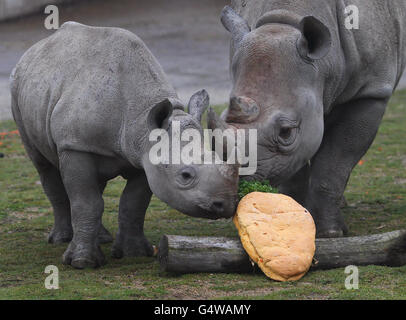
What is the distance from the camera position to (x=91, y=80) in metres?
7.51

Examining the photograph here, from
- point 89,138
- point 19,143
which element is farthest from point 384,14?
point 19,143

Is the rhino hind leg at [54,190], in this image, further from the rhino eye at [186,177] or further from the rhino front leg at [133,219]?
the rhino eye at [186,177]

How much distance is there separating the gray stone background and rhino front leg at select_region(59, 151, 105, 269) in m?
10.2

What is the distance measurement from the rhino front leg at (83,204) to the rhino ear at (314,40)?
1.98m

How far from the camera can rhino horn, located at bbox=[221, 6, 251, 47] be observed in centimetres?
787

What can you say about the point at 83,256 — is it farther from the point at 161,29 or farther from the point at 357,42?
the point at 161,29

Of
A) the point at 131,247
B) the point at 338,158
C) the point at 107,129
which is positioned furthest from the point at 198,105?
the point at 338,158

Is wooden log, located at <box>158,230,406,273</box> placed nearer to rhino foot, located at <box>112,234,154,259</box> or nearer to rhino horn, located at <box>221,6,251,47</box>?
rhino foot, located at <box>112,234,154,259</box>

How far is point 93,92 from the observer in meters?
7.43

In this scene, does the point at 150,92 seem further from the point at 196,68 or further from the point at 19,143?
the point at 196,68

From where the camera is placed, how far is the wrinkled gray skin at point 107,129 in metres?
6.84

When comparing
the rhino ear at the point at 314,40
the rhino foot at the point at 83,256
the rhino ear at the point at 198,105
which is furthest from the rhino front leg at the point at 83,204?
the rhino ear at the point at 314,40

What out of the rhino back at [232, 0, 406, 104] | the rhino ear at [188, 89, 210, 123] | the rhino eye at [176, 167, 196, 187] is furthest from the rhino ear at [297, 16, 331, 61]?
the rhino eye at [176, 167, 196, 187]

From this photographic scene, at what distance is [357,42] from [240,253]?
2.46 meters
